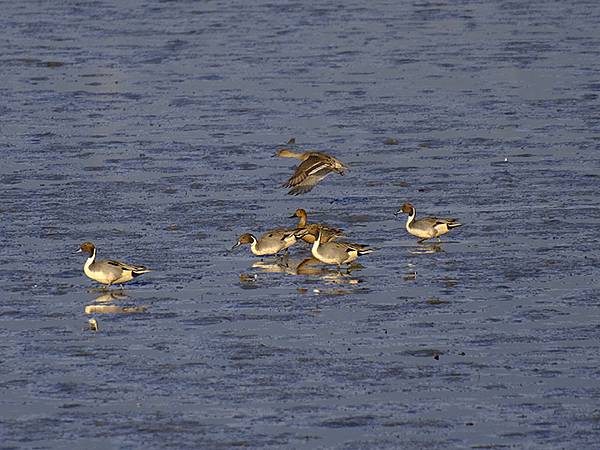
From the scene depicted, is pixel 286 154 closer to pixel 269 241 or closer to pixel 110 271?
pixel 269 241

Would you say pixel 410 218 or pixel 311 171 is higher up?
pixel 311 171

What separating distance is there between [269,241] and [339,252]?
37.0 inches

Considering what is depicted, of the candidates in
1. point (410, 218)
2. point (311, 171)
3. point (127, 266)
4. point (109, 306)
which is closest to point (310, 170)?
point (311, 171)

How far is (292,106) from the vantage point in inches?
1052

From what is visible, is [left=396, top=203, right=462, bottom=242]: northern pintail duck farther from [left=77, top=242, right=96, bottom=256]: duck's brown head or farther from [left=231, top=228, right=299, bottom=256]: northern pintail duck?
[left=77, top=242, right=96, bottom=256]: duck's brown head

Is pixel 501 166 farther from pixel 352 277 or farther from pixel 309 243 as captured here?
pixel 352 277

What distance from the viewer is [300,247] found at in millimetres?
19547

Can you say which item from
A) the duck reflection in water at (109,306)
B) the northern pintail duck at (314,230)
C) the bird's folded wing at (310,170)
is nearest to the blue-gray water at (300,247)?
the duck reflection in water at (109,306)

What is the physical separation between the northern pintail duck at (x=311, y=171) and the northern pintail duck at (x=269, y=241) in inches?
88.7

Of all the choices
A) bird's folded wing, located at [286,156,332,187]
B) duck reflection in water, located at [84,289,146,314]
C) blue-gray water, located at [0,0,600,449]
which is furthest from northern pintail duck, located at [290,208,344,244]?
duck reflection in water, located at [84,289,146,314]

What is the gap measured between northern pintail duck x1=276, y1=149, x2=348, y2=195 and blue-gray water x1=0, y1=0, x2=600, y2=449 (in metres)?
0.35

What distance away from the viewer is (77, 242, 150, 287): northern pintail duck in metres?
16.1

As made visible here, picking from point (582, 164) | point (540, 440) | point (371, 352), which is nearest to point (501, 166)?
point (582, 164)

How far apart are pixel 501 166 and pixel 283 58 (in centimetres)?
1050
